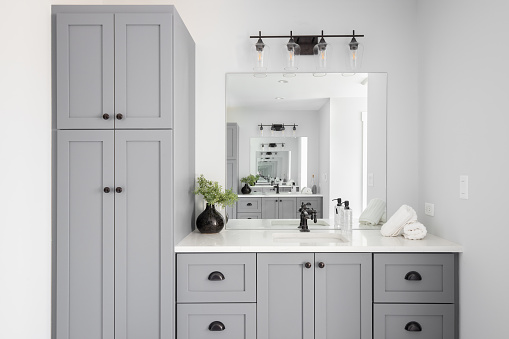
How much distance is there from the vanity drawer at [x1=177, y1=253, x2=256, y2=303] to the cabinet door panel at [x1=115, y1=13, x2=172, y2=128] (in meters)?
0.77

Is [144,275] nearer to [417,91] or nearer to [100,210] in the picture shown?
[100,210]

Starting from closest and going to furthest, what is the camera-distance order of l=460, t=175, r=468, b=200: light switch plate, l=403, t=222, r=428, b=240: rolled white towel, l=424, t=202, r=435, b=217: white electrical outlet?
1. l=460, t=175, r=468, b=200: light switch plate
2. l=403, t=222, r=428, b=240: rolled white towel
3. l=424, t=202, r=435, b=217: white electrical outlet

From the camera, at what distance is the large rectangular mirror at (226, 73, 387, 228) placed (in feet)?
8.56

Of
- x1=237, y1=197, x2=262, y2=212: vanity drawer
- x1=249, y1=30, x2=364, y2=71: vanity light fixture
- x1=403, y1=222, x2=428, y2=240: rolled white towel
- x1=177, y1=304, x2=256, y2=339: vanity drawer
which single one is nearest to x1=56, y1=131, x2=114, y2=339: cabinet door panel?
x1=177, y1=304, x2=256, y2=339: vanity drawer

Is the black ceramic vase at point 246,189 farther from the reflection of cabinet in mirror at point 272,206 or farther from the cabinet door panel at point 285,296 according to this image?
the cabinet door panel at point 285,296

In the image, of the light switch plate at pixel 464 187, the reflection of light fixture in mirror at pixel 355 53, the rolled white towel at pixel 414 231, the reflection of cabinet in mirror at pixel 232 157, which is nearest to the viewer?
the light switch plate at pixel 464 187

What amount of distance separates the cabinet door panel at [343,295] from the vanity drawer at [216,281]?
0.38 m

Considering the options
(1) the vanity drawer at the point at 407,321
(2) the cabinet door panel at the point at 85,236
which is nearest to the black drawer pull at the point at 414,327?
(1) the vanity drawer at the point at 407,321

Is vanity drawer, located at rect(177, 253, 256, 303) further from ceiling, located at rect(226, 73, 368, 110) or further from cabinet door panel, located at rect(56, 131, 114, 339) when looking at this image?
ceiling, located at rect(226, 73, 368, 110)

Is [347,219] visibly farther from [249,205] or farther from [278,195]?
[249,205]

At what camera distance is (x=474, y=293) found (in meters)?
1.92

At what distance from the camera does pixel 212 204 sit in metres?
2.43

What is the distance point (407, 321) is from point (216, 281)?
3.54ft

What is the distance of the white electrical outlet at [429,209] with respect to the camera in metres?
2.38
